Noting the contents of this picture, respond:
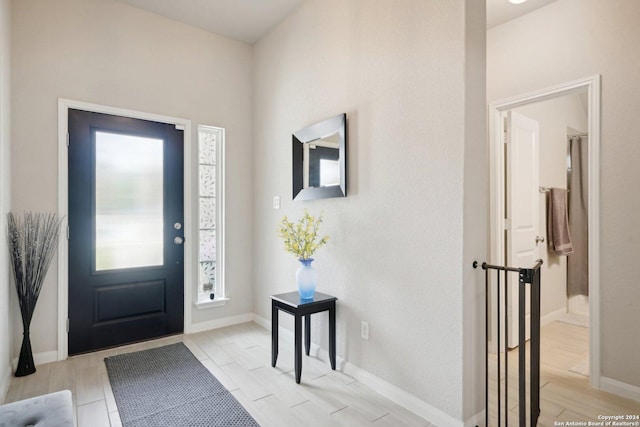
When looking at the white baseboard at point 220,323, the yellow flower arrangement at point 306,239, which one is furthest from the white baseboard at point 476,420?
the white baseboard at point 220,323

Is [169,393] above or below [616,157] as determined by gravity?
below

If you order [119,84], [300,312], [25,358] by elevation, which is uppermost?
[119,84]

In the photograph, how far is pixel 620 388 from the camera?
235 centimetres

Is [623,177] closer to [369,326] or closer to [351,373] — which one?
[369,326]

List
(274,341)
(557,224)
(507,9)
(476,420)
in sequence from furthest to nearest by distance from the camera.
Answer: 1. (557,224)
2. (507,9)
3. (274,341)
4. (476,420)

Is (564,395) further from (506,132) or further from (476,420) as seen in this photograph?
(506,132)

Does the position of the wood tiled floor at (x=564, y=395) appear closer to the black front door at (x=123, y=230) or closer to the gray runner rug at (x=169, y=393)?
the gray runner rug at (x=169, y=393)

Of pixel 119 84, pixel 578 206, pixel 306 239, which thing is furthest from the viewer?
pixel 578 206

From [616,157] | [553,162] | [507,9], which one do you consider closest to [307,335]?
[616,157]

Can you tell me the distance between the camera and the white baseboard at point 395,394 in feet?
6.40

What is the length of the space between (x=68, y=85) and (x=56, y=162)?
668 mm

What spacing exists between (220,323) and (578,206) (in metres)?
4.50

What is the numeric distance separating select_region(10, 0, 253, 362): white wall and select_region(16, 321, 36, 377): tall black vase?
0.19 meters

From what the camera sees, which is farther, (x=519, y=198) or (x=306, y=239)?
(x=519, y=198)
